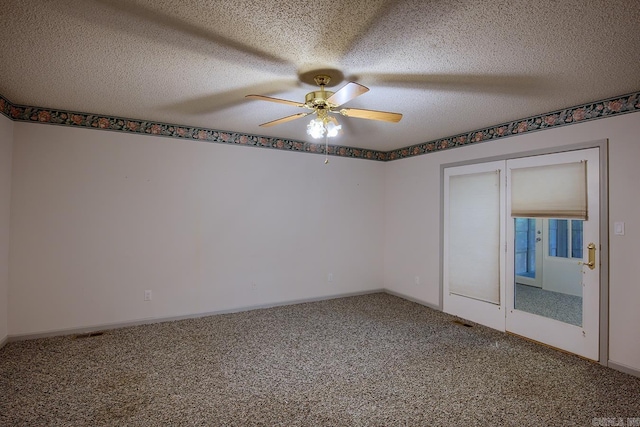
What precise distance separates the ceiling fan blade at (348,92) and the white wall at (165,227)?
238 cm

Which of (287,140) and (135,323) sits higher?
(287,140)

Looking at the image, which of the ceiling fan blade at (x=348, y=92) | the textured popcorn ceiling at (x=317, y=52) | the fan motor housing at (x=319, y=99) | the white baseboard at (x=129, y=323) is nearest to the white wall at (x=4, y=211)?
the white baseboard at (x=129, y=323)

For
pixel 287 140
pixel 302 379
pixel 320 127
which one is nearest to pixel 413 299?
pixel 302 379

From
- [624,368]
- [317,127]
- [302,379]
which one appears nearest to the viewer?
[317,127]

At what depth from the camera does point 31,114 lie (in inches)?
132

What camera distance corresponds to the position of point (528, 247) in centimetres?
365

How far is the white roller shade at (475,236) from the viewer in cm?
394

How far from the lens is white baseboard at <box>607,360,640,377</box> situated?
8.93 ft

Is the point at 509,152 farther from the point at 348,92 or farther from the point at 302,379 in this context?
the point at 302,379

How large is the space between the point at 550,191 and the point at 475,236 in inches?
41.4

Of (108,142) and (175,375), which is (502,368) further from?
(108,142)

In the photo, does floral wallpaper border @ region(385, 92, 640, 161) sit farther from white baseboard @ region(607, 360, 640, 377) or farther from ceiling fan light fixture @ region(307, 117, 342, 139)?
ceiling fan light fixture @ region(307, 117, 342, 139)

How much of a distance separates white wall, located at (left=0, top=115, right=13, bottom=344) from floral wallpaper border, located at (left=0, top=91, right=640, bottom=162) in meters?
0.20

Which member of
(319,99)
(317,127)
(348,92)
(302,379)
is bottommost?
(302,379)
